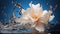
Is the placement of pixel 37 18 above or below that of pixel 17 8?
below

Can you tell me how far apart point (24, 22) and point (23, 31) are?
7cm

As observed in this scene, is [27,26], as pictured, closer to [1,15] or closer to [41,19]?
[41,19]

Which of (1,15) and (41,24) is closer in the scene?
(41,24)

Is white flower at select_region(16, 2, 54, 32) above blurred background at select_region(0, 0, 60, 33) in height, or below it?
below

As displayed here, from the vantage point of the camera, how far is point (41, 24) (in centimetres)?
62

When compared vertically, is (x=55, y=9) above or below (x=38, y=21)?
above

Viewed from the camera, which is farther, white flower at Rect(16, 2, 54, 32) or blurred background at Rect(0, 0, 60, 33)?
blurred background at Rect(0, 0, 60, 33)

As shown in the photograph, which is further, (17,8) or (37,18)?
(17,8)

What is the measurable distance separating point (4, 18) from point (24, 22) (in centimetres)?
25

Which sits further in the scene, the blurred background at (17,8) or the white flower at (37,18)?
the blurred background at (17,8)

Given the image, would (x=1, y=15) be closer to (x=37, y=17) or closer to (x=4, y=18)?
(x=4, y=18)

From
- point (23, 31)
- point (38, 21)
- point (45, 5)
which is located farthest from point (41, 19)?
point (45, 5)

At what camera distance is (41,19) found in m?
0.61

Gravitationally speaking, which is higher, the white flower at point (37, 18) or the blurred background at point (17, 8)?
the blurred background at point (17, 8)
